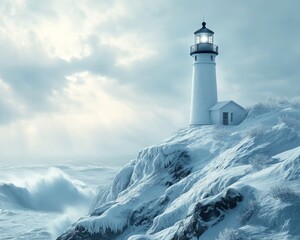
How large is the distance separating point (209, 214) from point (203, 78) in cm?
2684

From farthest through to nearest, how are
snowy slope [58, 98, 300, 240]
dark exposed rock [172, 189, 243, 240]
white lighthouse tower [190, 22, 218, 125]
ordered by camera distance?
1. white lighthouse tower [190, 22, 218, 125]
2. dark exposed rock [172, 189, 243, 240]
3. snowy slope [58, 98, 300, 240]

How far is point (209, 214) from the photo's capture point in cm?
1844

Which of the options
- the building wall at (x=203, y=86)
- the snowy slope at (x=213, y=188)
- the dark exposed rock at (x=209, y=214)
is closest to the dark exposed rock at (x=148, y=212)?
the snowy slope at (x=213, y=188)

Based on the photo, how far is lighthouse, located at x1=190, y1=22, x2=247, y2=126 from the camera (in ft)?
141

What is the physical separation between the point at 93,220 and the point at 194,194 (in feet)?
25.7

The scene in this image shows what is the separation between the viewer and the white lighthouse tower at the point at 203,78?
4322 cm

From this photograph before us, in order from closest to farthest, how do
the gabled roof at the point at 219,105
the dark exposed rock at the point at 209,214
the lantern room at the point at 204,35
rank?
the dark exposed rock at the point at 209,214 → the gabled roof at the point at 219,105 → the lantern room at the point at 204,35

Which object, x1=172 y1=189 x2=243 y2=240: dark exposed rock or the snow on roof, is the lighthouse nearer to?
the snow on roof

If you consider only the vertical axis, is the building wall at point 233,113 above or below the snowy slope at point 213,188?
above

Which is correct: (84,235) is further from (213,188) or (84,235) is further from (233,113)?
(233,113)

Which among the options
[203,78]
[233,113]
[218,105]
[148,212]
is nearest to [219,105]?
[218,105]

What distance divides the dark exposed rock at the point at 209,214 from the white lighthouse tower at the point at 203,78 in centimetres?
2463

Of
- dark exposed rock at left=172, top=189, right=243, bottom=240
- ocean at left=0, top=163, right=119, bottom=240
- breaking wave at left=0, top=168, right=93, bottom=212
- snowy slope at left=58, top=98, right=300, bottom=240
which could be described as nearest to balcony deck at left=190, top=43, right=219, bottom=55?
snowy slope at left=58, top=98, right=300, bottom=240

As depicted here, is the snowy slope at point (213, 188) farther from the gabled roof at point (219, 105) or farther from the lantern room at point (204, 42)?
the lantern room at point (204, 42)
